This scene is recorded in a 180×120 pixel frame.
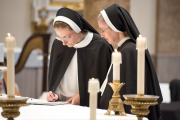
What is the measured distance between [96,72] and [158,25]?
5.78 meters

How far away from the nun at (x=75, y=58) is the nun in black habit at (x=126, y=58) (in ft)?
1.98

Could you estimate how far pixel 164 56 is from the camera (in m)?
8.88

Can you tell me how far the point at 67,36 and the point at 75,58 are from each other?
0.37 m

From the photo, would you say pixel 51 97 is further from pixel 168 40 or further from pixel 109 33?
pixel 168 40

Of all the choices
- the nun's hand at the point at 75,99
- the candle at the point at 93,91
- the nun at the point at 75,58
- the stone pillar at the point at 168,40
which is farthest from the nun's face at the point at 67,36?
the stone pillar at the point at 168,40

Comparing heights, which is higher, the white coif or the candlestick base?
the white coif

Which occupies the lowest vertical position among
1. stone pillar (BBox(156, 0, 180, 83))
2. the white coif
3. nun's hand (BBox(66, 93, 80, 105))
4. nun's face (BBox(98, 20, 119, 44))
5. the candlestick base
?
nun's hand (BBox(66, 93, 80, 105))

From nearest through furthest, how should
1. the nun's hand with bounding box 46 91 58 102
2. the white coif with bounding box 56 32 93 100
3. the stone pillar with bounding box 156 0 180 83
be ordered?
the nun's hand with bounding box 46 91 58 102 < the white coif with bounding box 56 32 93 100 < the stone pillar with bounding box 156 0 180 83

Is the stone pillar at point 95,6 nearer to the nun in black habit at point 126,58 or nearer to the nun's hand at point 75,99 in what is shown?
the nun's hand at point 75,99

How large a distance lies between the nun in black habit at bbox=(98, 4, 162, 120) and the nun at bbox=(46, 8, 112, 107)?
0.60 meters

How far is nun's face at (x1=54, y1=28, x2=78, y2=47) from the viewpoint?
3328 millimetres

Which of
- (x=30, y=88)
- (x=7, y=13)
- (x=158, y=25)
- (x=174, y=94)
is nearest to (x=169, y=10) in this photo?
(x=158, y=25)

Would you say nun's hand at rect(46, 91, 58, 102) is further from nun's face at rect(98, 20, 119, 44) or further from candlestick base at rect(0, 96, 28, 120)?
candlestick base at rect(0, 96, 28, 120)

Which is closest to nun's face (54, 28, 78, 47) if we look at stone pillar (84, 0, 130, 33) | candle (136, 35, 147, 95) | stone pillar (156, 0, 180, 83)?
candle (136, 35, 147, 95)
